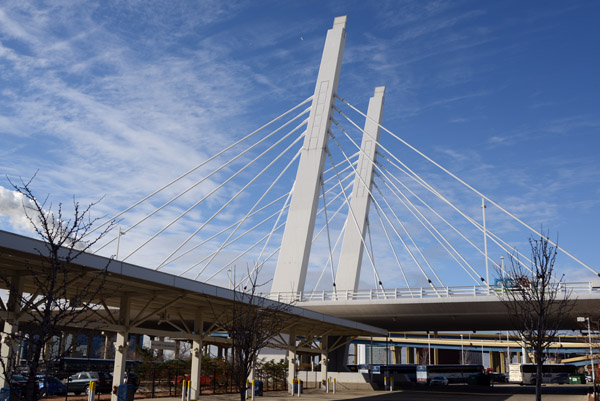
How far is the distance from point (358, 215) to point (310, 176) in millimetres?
8364

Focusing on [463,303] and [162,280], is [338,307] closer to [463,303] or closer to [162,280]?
[463,303]

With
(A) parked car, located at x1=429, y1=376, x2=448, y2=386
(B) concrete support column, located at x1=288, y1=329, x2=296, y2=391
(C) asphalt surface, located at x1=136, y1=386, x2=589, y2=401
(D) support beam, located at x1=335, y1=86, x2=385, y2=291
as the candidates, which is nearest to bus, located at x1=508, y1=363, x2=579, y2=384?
(A) parked car, located at x1=429, y1=376, x2=448, y2=386

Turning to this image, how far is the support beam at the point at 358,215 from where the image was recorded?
47.5 meters

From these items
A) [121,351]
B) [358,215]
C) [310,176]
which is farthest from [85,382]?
[358,215]

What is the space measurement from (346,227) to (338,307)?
8386 mm

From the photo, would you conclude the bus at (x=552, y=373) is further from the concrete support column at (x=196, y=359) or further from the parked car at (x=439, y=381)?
the concrete support column at (x=196, y=359)

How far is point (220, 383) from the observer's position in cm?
3881

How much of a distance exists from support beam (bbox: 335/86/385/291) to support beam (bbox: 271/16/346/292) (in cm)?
498

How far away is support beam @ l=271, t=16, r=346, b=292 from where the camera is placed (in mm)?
40875

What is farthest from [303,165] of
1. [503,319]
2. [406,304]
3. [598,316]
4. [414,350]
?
[414,350]

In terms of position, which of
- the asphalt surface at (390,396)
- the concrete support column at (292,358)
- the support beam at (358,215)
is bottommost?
the asphalt surface at (390,396)

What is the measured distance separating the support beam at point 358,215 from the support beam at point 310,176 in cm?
498

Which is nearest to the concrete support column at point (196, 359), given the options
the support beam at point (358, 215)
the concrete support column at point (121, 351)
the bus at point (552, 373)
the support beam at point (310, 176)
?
the concrete support column at point (121, 351)

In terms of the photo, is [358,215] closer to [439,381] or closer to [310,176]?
[310,176]
